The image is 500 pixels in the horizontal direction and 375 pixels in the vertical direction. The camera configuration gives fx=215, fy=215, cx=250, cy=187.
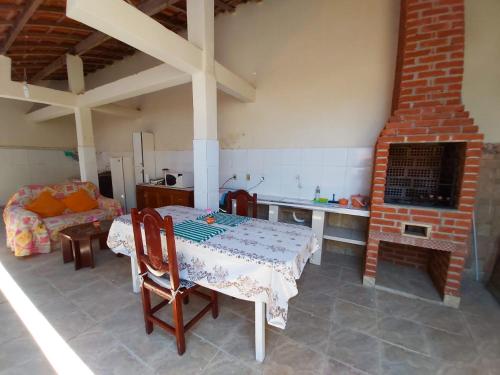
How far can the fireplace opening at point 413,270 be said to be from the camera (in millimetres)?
2148

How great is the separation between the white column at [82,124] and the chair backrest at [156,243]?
387 centimetres

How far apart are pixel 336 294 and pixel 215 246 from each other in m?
1.48

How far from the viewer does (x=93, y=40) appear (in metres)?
3.59

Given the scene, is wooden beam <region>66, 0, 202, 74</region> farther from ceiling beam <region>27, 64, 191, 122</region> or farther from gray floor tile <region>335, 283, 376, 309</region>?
gray floor tile <region>335, 283, 376, 309</region>

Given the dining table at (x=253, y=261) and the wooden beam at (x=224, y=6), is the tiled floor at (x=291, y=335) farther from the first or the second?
the wooden beam at (x=224, y=6)

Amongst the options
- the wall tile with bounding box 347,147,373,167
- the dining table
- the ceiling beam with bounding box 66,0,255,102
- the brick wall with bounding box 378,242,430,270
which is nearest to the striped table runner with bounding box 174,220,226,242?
the dining table

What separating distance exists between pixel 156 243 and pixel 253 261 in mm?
660

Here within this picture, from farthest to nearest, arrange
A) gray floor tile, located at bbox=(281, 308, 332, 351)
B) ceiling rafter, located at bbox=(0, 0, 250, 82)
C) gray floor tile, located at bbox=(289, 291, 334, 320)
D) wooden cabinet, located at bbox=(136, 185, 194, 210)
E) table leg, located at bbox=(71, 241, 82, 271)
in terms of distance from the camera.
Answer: wooden cabinet, located at bbox=(136, 185, 194, 210)
ceiling rafter, located at bbox=(0, 0, 250, 82)
table leg, located at bbox=(71, 241, 82, 271)
gray floor tile, located at bbox=(289, 291, 334, 320)
gray floor tile, located at bbox=(281, 308, 332, 351)

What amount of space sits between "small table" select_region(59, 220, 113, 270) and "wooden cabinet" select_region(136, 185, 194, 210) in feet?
4.07

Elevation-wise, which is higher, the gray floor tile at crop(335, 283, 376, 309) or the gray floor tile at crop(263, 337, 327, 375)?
the gray floor tile at crop(263, 337, 327, 375)

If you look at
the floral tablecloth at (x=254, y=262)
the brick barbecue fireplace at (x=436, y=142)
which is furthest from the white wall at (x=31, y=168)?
the brick barbecue fireplace at (x=436, y=142)

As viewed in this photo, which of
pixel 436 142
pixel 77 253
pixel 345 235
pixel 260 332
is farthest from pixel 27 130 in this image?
pixel 436 142

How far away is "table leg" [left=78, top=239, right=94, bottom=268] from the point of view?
Result: 2.58 meters

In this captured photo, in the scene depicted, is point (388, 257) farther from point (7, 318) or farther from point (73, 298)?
point (7, 318)
